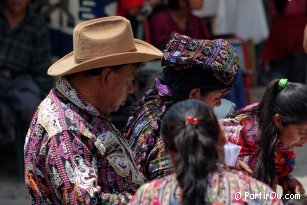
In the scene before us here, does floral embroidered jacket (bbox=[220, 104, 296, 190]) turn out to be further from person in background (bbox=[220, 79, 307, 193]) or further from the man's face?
the man's face

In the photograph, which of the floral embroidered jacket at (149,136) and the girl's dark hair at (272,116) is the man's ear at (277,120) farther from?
the floral embroidered jacket at (149,136)

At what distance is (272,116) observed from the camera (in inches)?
152

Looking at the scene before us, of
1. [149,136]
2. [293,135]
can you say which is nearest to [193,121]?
[149,136]

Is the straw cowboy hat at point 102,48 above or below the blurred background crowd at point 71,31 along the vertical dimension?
above

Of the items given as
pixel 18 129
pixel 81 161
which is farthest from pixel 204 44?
pixel 18 129

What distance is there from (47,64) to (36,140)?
3.36 m

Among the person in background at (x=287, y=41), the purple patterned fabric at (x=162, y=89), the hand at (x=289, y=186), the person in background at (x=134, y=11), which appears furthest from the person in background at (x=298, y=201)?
the person in background at (x=287, y=41)

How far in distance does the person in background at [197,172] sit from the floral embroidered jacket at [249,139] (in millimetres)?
1122

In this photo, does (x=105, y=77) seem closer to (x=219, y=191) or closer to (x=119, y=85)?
(x=119, y=85)

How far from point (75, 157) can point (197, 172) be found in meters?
0.69

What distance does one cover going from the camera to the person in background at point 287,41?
28.3ft

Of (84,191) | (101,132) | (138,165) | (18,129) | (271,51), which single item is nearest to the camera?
(84,191)

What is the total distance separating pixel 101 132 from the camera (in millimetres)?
3291

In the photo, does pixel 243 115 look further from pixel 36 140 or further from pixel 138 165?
pixel 36 140
